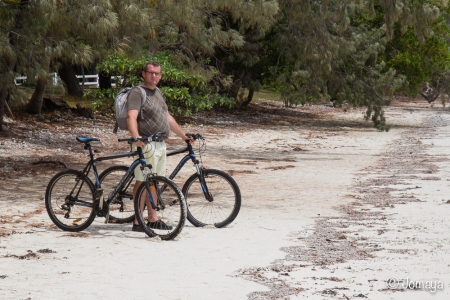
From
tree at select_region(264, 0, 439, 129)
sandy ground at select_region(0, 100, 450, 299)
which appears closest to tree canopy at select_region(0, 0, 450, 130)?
tree at select_region(264, 0, 439, 129)

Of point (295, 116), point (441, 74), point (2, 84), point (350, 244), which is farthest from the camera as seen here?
point (441, 74)

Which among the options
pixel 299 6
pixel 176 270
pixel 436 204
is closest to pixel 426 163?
pixel 299 6

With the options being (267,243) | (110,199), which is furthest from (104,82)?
(267,243)

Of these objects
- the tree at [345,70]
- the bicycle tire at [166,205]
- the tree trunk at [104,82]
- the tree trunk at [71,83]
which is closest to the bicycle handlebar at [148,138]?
the bicycle tire at [166,205]

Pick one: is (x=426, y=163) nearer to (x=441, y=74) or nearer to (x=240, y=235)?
(x=240, y=235)

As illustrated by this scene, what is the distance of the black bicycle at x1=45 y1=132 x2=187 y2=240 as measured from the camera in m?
8.40

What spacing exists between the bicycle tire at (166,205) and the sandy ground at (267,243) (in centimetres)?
11

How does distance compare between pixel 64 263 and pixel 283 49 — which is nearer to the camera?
pixel 64 263

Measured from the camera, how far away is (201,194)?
353 inches

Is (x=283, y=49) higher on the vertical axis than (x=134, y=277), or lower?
higher

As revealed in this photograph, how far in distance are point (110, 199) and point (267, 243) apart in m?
1.62

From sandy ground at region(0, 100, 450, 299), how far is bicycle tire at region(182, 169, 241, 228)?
176 millimetres

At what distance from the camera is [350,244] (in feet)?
27.1

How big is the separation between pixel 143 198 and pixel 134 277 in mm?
1806
